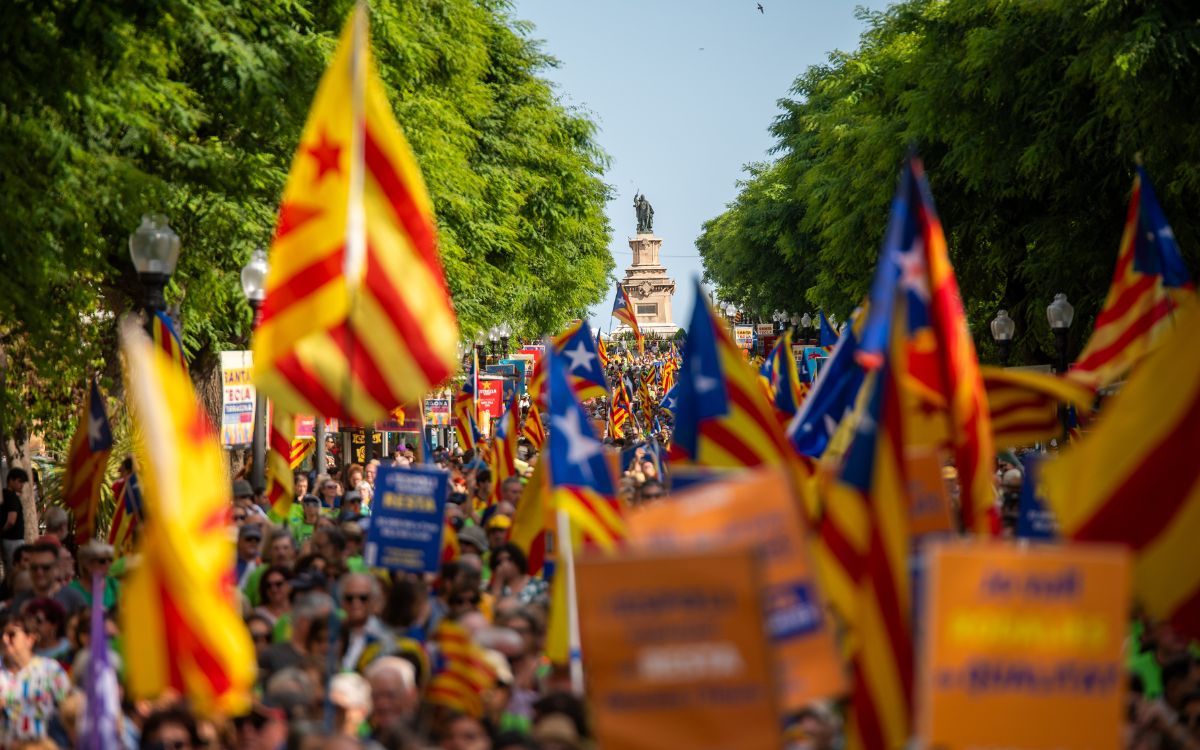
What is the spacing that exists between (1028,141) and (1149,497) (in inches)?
1001

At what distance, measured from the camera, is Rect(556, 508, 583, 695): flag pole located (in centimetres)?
915

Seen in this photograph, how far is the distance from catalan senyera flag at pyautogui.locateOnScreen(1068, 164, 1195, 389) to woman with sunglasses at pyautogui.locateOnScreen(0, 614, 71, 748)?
7.45m

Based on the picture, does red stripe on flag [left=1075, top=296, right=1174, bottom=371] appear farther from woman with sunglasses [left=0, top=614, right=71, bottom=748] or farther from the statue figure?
the statue figure

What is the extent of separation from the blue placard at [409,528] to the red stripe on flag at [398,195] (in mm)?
2308

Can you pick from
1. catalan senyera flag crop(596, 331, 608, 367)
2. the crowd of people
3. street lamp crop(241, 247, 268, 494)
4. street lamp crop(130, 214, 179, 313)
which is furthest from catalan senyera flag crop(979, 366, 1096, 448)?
catalan senyera flag crop(596, 331, 608, 367)

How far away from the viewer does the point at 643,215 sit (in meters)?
142

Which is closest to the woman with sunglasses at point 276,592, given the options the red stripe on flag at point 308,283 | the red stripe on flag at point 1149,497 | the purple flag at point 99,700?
the red stripe on flag at point 308,283

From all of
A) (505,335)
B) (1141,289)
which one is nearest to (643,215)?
(505,335)

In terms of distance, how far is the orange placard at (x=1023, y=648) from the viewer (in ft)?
20.1

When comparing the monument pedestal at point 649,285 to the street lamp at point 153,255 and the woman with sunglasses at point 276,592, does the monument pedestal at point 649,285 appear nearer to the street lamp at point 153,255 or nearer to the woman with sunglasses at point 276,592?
the street lamp at point 153,255

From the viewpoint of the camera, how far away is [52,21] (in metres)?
17.0

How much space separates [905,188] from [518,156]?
37.3 metres

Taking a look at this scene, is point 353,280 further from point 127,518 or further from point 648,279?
point 648,279

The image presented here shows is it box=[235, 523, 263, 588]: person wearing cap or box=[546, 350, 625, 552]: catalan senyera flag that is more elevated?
box=[546, 350, 625, 552]: catalan senyera flag
